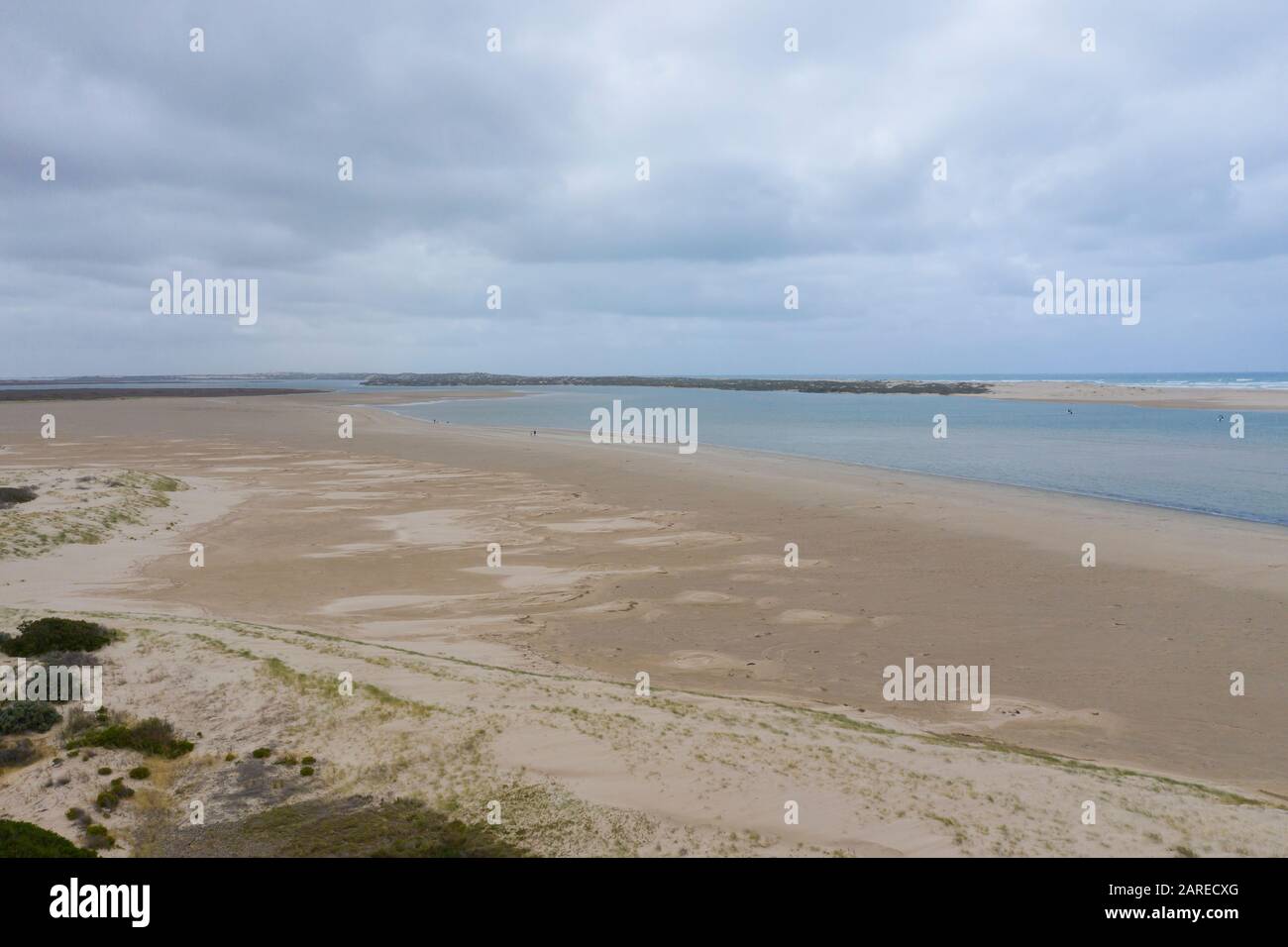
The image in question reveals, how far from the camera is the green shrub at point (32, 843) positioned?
286 inches

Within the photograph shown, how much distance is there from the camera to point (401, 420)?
82.2m

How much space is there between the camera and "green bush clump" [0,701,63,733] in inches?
390

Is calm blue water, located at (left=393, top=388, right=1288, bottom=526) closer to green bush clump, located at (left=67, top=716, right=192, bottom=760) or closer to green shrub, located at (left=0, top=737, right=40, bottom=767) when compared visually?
green bush clump, located at (left=67, top=716, right=192, bottom=760)

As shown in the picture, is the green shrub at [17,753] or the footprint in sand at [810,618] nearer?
the green shrub at [17,753]

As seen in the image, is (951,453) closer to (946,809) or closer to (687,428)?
(687,428)

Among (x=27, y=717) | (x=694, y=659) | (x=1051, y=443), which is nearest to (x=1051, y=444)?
(x=1051, y=443)

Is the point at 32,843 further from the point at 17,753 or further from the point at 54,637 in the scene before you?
the point at 54,637

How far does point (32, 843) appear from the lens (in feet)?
24.3

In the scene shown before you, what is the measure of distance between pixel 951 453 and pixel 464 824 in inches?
1851

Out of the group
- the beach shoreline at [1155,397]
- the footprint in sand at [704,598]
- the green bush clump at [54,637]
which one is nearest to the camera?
the green bush clump at [54,637]

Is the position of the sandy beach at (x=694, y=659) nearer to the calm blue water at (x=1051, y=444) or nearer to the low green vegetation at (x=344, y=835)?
the low green vegetation at (x=344, y=835)

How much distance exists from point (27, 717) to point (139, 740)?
160 cm

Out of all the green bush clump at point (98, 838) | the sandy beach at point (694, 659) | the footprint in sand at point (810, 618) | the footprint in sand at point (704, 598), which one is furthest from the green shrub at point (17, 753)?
the footprint in sand at point (810, 618)

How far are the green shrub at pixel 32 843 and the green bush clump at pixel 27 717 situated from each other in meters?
2.56
